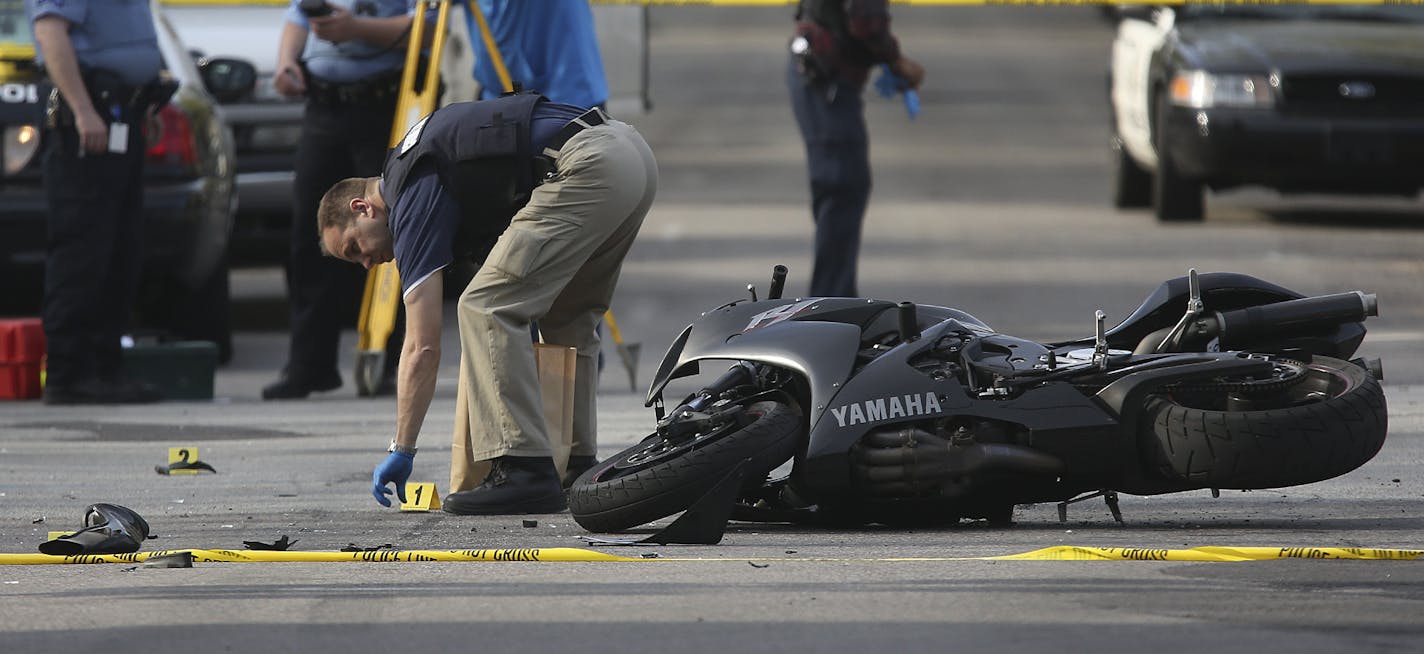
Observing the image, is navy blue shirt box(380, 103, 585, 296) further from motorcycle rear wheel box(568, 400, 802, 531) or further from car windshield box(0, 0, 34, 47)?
car windshield box(0, 0, 34, 47)

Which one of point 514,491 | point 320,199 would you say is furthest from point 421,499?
point 320,199

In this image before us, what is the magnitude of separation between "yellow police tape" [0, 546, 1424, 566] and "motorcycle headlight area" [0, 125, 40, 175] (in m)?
4.47

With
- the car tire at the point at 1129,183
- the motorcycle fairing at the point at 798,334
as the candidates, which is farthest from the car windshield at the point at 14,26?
the car tire at the point at 1129,183

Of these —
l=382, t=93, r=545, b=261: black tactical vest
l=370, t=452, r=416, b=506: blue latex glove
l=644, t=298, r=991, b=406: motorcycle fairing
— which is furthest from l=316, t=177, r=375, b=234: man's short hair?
l=644, t=298, r=991, b=406: motorcycle fairing

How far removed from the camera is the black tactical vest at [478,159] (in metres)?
6.16

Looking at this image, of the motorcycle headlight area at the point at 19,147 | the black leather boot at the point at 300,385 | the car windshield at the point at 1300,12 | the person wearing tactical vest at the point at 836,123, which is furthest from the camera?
the car windshield at the point at 1300,12

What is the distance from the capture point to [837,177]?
10477mm

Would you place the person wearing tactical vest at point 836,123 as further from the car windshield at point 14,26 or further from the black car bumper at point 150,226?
the car windshield at point 14,26

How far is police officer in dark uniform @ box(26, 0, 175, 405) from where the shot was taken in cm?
897

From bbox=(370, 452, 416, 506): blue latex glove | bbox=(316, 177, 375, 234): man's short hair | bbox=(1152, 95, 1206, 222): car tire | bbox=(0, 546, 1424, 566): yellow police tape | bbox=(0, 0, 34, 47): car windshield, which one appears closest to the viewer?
bbox=(0, 546, 1424, 566): yellow police tape

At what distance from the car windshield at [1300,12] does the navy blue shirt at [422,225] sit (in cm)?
997

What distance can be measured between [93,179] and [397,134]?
120 centimetres

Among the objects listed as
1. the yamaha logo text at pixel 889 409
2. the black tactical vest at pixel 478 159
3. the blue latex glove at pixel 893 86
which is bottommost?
the blue latex glove at pixel 893 86

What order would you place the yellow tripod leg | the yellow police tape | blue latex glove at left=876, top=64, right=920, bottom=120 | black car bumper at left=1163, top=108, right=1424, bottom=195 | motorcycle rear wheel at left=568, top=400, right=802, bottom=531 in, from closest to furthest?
the yellow police tape → motorcycle rear wheel at left=568, top=400, right=802, bottom=531 → the yellow tripod leg → blue latex glove at left=876, top=64, right=920, bottom=120 → black car bumper at left=1163, top=108, right=1424, bottom=195
